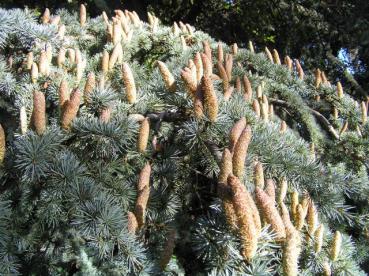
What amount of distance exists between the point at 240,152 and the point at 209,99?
10.0 inches

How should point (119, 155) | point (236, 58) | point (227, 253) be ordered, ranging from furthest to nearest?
point (236, 58)
point (119, 155)
point (227, 253)

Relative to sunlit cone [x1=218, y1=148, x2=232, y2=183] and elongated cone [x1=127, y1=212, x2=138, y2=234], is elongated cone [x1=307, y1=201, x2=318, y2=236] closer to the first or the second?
sunlit cone [x1=218, y1=148, x2=232, y2=183]

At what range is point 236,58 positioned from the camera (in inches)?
96.6

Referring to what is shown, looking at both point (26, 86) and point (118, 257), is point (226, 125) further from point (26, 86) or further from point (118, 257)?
point (26, 86)

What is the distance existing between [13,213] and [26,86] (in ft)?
1.82

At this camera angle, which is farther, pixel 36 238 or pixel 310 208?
pixel 36 238

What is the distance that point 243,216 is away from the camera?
2.64 feet

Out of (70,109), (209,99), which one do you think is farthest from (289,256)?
(70,109)

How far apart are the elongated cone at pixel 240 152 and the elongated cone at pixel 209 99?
8.3 inches

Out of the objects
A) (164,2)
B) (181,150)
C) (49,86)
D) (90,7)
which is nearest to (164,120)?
(181,150)

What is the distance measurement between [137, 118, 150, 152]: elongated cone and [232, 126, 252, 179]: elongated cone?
1.00 ft

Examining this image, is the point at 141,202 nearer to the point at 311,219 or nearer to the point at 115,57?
the point at 311,219

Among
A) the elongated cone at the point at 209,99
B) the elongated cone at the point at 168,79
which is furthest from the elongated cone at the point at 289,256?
the elongated cone at the point at 168,79

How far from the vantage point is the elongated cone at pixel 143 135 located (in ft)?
3.77
